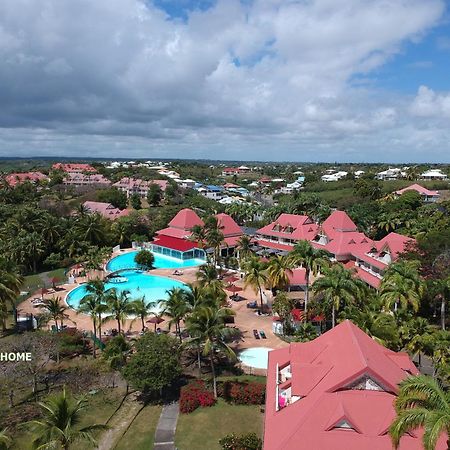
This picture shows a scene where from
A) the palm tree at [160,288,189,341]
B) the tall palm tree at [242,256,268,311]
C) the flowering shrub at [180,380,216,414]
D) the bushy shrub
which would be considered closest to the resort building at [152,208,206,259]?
the tall palm tree at [242,256,268,311]

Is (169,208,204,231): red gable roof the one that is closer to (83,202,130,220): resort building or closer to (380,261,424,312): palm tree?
(83,202,130,220): resort building

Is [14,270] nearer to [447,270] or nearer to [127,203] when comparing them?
[447,270]

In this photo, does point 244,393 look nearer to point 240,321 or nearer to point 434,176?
point 240,321

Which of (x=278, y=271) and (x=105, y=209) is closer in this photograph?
(x=278, y=271)

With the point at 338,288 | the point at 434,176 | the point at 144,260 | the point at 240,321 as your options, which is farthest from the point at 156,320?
the point at 434,176

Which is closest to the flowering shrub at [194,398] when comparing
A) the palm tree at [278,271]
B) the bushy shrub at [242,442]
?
the bushy shrub at [242,442]

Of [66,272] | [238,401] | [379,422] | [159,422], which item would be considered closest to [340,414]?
[379,422]

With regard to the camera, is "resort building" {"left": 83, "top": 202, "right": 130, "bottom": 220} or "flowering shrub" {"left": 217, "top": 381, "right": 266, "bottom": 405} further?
"resort building" {"left": 83, "top": 202, "right": 130, "bottom": 220}
